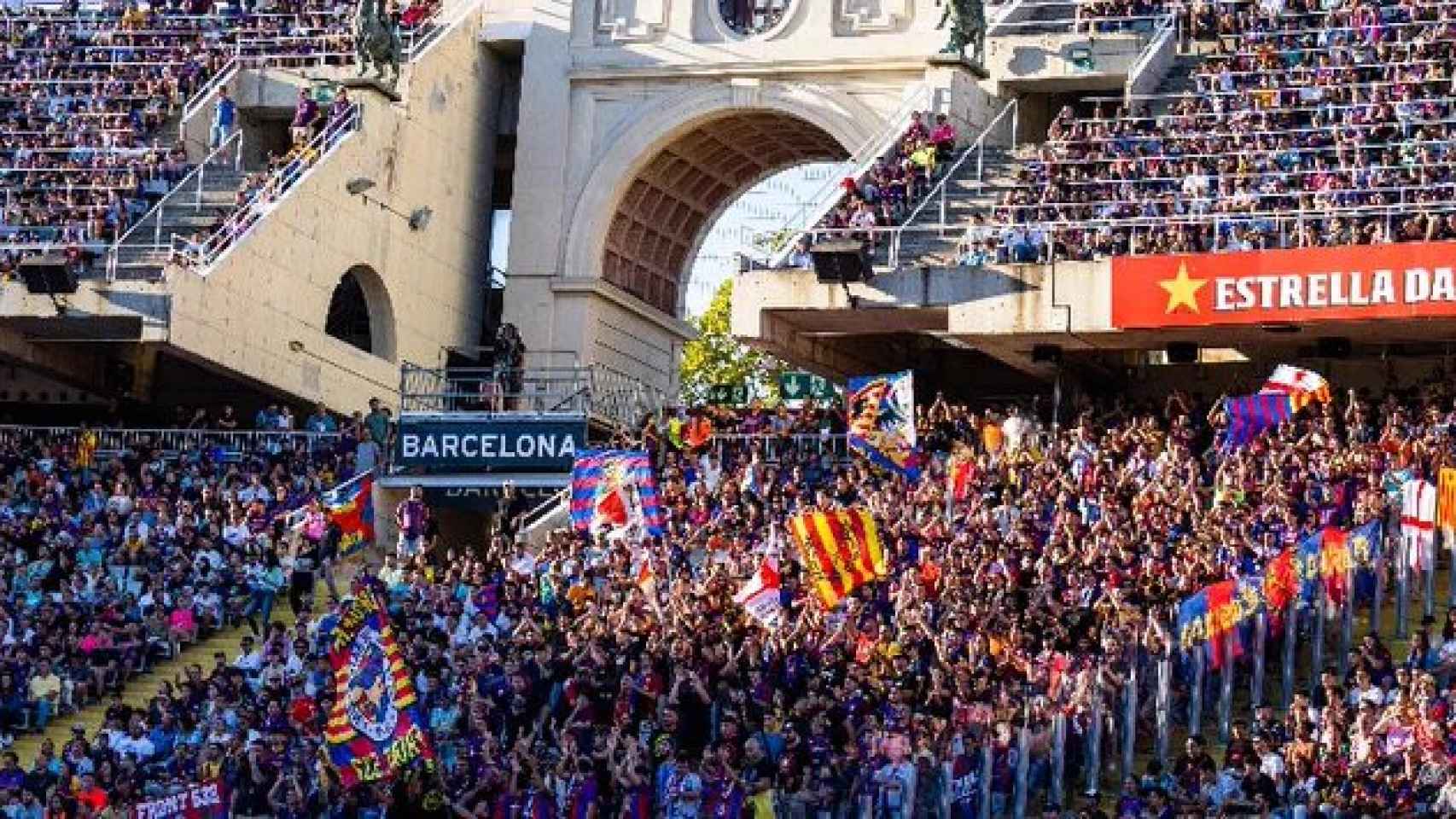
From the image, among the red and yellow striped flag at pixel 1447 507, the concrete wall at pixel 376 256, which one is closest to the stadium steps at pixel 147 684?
the concrete wall at pixel 376 256

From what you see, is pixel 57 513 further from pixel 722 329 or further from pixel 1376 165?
pixel 722 329

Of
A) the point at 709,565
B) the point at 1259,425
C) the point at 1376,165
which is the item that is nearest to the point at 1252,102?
the point at 1376,165

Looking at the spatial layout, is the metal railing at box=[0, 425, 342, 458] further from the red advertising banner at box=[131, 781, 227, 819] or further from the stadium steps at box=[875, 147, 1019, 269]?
the red advertising banner at box=[131, 781, 227, 819]

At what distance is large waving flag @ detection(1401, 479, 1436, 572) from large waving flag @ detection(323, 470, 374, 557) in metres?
13.7

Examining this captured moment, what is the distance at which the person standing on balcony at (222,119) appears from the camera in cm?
4762

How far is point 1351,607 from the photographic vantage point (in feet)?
103

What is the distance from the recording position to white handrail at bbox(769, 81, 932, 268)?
42031 mm

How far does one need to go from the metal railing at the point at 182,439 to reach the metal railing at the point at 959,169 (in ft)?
25.2

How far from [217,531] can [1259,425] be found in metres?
12.1

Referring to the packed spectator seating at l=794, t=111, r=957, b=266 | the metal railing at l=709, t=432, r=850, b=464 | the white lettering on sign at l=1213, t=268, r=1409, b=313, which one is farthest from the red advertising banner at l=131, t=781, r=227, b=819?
the white lettering on sign at l=1213, t=268, r=1409, b=313

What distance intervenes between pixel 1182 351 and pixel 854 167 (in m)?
5.60

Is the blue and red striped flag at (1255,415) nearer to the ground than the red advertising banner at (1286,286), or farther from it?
nearer to the ground

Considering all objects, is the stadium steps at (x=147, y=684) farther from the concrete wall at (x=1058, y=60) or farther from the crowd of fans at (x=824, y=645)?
the concrete wall at (x=1058, y=60)

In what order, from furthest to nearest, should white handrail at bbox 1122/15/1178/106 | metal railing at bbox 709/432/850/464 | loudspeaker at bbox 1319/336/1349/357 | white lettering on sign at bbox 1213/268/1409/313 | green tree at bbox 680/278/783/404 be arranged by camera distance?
green tree at bbox 680/278/783/404, white handrail at bbox 1122/15/1178/106, metal railing at bbox 709/432/850/464, loudspeaker at bbox 1319/336/1349/357, white lettering on sign at bbox 1213/268/1409/313
